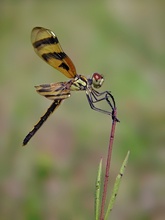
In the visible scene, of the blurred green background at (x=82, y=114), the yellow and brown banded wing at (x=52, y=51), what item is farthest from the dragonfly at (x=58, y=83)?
the blurred green background at (x=82, y=114)

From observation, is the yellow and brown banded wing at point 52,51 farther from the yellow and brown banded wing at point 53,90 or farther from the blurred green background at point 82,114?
the blurred green background at point 82,114

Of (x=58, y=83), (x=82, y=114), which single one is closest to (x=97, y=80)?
(x=58, y=83)

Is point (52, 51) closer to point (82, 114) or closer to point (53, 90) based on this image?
point (53, 90)

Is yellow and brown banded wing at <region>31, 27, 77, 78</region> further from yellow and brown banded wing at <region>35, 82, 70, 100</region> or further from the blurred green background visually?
the blurred green background

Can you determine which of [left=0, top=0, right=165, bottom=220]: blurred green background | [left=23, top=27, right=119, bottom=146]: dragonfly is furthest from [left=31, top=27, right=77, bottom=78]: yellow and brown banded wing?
[left=0, top=0, right=165, bottom=220]: blurred green background

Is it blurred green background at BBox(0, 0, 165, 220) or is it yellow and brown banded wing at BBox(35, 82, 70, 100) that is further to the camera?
blurred green background at BBox(0, 0, 165, 220)
